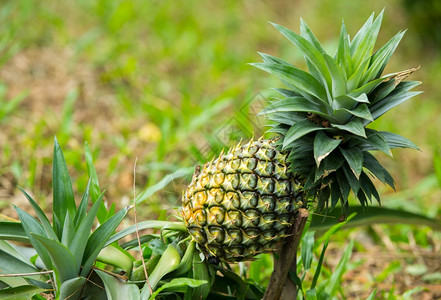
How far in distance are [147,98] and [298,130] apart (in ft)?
7.39

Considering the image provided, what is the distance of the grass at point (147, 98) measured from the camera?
2504 mm

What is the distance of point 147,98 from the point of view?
11.1ft

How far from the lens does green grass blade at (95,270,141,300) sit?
127 cm

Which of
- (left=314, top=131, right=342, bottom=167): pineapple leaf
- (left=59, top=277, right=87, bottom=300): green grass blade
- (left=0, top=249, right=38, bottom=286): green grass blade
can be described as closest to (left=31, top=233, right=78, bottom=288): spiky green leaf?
(left=59, top=277, right=87, bottom=300): green grass blade

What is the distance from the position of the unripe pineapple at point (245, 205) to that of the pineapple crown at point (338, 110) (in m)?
0.06

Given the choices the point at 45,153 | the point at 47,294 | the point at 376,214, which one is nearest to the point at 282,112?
the point at 376,214

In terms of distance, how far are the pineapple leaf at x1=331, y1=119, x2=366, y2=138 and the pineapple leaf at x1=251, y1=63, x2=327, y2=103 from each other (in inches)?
3.9

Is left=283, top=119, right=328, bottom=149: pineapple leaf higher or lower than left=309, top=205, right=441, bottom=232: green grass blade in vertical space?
higher

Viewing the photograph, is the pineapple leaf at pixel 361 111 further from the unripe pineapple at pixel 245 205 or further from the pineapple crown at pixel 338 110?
the unripe pineapple at pixel 245 205

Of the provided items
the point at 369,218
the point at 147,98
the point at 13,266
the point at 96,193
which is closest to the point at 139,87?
the point at 147,98

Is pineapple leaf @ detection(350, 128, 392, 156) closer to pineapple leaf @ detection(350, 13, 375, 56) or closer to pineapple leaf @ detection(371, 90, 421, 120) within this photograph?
pineapple leaf @ detection(371, 90, 421, 120)

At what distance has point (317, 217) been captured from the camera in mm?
1734

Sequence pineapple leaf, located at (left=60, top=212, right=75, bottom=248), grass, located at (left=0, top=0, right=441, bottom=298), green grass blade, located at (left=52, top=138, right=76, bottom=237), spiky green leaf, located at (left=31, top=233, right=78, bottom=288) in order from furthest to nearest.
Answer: grass, located at (left=0, top=0, right=441, bottom=298) → green grass blade, located at (left=52, top=138, right=76, bottom=237) → pineapple leaf, located at (left=60, top=212, right=75, bottom=248) → spiky green leaf, located at (left=31, top=233, right=78, bottom=288)

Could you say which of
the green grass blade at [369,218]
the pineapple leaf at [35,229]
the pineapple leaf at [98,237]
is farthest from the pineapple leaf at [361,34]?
the pineapple leaf at [35,229]
